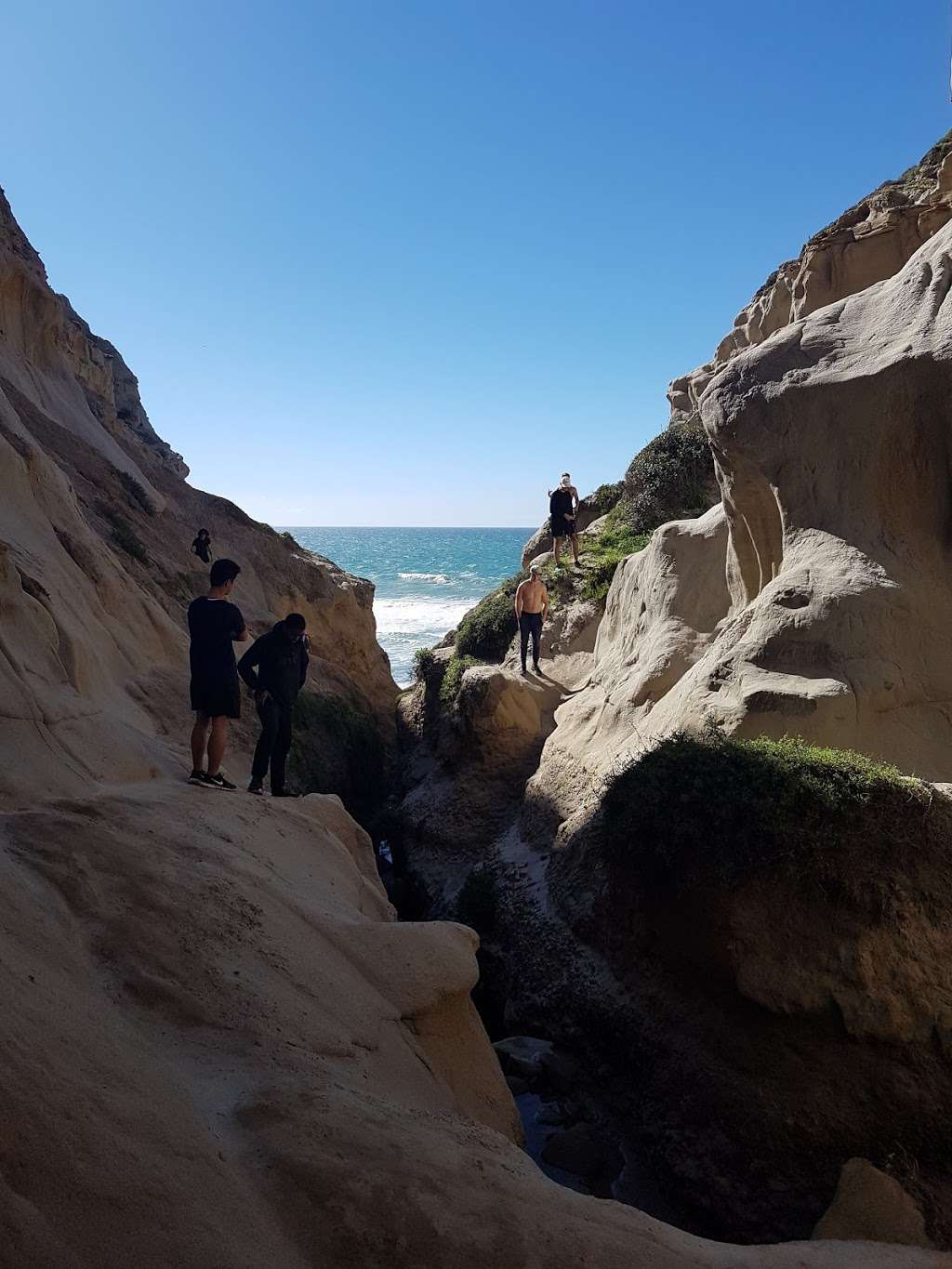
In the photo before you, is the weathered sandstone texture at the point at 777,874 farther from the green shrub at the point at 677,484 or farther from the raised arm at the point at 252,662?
the green shrub at the point at 677,484

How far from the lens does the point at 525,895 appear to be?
33.6 ft

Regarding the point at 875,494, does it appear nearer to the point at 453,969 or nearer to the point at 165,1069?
the point at 453,969

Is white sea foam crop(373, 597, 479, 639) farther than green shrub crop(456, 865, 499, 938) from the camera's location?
Yes

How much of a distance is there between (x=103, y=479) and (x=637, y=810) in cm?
1581

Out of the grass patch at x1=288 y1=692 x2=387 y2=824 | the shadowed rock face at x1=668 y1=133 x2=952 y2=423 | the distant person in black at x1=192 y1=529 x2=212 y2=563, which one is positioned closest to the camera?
the grass patch at x1=288 y1=692 x2=387 y2=824

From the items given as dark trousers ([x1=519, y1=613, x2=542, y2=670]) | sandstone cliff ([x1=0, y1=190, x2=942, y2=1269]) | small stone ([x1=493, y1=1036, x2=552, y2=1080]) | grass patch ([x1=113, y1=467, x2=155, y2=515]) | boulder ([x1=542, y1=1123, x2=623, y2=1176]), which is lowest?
boulder ([x1=542, y1=1123, x2=623, y2=1176])

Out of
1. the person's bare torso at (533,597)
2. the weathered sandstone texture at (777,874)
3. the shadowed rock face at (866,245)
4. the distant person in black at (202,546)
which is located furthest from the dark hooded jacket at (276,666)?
the shadowed rock face at (866,245)

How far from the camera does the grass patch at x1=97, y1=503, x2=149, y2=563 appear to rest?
1659 centimetres

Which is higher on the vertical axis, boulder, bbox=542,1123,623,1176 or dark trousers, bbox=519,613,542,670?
dark trousers, bbox=519,613,542,670

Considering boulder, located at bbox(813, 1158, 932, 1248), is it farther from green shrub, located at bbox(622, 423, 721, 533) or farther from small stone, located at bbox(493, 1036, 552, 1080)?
green shrub, located at bbox(622, 423, 721, 533)

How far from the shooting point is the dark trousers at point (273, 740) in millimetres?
8859

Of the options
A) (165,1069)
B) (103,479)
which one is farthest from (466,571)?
(165,1069)

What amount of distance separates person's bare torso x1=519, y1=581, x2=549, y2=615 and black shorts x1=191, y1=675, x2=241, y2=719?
7.96 m

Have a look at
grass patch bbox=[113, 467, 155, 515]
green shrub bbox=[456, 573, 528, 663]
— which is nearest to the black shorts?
green shrub bbox=[456, 573, 528, 663]
